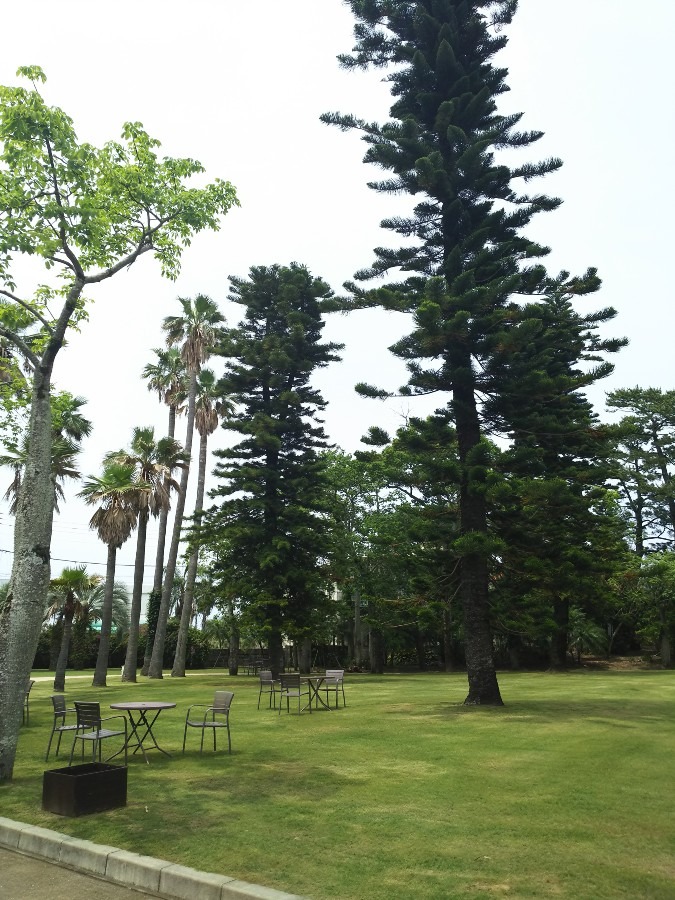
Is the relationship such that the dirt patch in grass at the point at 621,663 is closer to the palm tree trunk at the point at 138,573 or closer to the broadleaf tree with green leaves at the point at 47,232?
the palm tree trunk at the point at 138,573

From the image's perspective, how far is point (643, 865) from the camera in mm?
4645

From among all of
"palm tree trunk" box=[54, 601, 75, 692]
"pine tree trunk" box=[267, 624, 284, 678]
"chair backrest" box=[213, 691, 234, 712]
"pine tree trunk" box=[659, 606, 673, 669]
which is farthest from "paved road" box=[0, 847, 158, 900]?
"pine tree trunk" box=[659, 606, 673, 669]

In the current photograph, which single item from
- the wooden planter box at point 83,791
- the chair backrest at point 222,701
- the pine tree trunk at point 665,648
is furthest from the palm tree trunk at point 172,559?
the wooden planter box at point 83,791

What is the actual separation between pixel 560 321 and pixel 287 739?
2095cm

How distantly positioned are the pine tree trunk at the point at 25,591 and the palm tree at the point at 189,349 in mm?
22849

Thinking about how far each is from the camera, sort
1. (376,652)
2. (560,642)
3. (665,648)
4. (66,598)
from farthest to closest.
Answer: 1. (376,652)
2. (665,648)
3. (560,642)
4. (66,598)

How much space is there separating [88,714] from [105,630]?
A: 60.0ft

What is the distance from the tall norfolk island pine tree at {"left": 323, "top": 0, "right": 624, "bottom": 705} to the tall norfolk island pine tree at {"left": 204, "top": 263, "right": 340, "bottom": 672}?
381 inches

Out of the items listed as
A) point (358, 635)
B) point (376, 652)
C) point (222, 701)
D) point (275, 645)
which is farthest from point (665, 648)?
point (222, 701)

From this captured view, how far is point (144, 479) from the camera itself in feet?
92.6

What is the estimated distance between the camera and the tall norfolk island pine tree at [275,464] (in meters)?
25.1

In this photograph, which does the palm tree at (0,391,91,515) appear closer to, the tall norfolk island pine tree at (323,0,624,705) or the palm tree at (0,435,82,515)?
the palm tree at (0,435,82,515)

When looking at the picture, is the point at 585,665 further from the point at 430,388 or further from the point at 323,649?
the point at 430,388

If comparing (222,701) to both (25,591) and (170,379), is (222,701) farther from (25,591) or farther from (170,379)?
(170,379)
